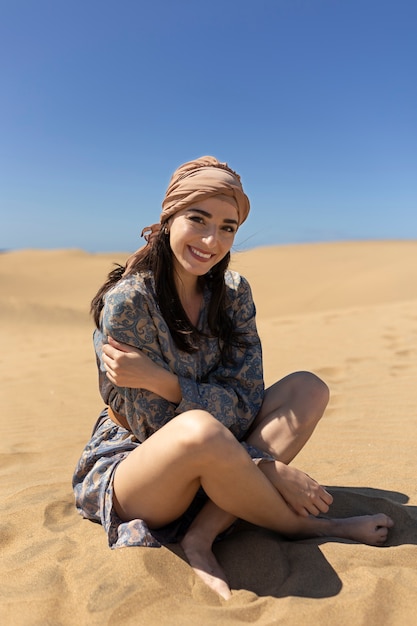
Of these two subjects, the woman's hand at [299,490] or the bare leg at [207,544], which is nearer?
the bare leg at [207,544]

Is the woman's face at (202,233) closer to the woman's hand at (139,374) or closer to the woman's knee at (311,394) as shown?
the woman's hand at (139,374)

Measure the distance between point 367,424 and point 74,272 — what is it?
73.4 ft

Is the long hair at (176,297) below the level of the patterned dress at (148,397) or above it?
above

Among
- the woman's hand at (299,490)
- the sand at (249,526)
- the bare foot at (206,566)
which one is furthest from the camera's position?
the woman's hand at (299,490)

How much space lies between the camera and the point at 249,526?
2756mm

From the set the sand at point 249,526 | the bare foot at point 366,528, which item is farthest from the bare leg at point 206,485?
the sand at point 249,526

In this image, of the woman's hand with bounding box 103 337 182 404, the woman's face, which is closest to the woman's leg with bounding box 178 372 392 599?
the woman's hand with bounding box 103 337 182 404

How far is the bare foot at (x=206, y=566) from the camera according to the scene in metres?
2.19

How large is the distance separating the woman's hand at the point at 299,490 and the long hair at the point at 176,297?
2.12 ft

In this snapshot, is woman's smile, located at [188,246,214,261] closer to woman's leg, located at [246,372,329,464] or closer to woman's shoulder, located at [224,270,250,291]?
woman's shoulder, located at [224,270,250,291]

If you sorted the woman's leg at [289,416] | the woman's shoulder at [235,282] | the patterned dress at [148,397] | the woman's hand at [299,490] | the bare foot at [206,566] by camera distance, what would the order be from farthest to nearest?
the woman's shoulder at [235,282], the woman's leg at [289,416], the patterned dress at [148,397], the woman's hand at [299,490], the bare foot at [206,566]

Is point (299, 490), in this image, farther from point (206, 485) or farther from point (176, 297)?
point (176, 297)

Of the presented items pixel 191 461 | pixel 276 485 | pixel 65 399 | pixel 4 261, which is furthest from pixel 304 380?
pixel 4 261

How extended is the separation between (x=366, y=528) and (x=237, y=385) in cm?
83
